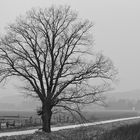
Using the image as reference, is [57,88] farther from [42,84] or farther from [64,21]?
[64,21]

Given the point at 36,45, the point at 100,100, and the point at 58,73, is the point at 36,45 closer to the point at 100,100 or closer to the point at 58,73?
the point at 58,73

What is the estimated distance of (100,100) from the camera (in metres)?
40.3

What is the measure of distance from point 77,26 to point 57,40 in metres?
2.60

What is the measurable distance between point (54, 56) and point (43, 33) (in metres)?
2.69

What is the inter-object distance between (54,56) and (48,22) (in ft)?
11.8

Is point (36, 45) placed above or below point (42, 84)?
above

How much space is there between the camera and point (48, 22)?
132 feet

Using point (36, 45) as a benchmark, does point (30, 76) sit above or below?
below

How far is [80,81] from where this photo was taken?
133 feet

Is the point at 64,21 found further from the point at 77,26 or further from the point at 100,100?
the point at 100,100

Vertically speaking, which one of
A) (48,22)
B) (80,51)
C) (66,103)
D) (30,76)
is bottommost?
(66,103)

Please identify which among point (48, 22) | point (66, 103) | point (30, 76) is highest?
point (48, 22)

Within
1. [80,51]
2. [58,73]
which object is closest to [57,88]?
[58,73]

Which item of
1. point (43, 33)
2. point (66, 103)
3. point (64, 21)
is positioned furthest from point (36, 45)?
point (66, 103)
